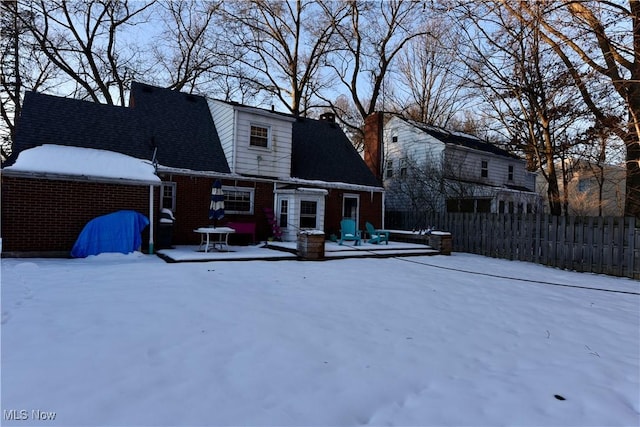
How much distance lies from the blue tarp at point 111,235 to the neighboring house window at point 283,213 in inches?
195

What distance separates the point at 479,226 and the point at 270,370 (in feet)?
38.7

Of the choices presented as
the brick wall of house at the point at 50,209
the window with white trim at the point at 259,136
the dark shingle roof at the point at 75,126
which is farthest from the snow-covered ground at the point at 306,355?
the window with white trim at the point at 259,136

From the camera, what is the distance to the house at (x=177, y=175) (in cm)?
907

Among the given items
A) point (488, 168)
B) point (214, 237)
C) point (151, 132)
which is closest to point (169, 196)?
point (214, 237)

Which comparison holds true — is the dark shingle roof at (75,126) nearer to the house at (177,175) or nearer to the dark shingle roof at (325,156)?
the house at (177,175)

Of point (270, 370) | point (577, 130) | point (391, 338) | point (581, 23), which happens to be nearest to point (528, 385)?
point (391, 338)

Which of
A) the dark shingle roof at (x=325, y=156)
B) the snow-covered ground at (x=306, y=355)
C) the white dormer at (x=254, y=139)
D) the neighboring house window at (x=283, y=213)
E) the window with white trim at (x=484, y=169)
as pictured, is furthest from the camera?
the window with white trim at (x=484, y=169)

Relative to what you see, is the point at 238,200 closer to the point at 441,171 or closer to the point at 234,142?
the point at 234,142

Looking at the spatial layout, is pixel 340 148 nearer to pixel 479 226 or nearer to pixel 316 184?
pixel 316 184

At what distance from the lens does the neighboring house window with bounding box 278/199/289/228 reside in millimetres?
13156

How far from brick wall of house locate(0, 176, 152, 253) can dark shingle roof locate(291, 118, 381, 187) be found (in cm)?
691

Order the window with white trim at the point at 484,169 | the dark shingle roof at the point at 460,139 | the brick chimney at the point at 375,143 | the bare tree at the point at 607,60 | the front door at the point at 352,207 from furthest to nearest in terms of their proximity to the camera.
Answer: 1. the window with white trim at the point at 484,169
2. the dark shingle roof at the point at 460,139
3. the brick chimney at the point at 375,143
4. the front door at the point at 352,207
5. the bare tree at the point at 607,60

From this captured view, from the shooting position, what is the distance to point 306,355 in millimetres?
3191

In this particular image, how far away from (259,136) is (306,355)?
11243 millimetres
